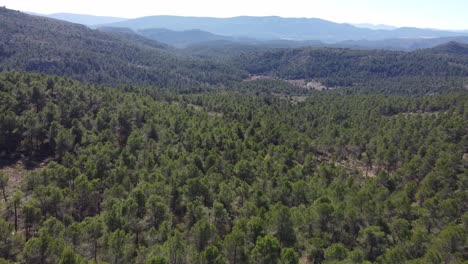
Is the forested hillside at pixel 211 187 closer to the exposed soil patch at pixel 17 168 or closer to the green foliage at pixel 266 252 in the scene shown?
the green foliage at pixel 266 252

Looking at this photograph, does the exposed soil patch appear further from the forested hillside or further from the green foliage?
the green foliage

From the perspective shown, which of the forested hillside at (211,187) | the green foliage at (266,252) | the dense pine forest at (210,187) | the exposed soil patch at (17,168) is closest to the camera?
the green foliage at (266,252)

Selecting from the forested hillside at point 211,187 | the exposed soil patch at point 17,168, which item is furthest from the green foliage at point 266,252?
the exposed soil patch at point 17,168

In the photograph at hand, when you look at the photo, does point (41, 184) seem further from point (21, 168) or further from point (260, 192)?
point (260, 192)

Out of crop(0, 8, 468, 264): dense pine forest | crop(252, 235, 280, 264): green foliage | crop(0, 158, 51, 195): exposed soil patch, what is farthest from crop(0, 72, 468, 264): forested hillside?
crop(0, 158, 51, 195): exposed soil patch

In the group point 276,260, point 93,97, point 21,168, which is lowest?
point 21,168

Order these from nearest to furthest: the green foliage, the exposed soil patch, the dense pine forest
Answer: the green foliage → the dense pine forest → the exposed soil patch

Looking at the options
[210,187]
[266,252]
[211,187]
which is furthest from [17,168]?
[266,252]

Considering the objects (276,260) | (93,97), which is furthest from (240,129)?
(276,260)

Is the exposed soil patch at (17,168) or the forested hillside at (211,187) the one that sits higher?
the forested hillside at (211,187)
